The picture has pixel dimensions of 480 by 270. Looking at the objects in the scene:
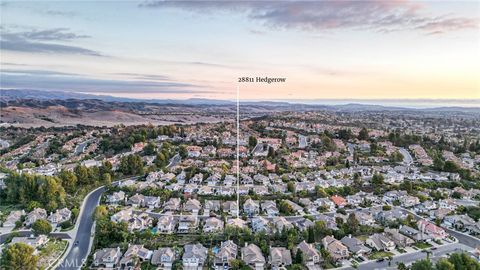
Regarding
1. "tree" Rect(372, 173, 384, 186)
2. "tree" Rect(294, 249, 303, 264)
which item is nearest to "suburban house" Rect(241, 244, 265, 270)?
"tree" Rect(294, 249, 303, 264)

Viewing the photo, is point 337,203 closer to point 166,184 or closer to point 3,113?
point 166,184

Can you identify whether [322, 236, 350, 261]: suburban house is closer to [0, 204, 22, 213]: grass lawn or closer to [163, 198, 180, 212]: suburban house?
[163, 198, 180, 212]: suburban house

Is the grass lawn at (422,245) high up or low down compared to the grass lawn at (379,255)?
up

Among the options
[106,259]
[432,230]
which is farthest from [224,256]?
[432,230]

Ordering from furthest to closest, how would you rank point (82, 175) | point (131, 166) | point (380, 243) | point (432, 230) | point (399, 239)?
point (131, 166) < point (82, 175) < point (432, 230) < point (399, 239) < point (380, 243)

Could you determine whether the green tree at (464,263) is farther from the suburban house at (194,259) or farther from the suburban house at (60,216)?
Result: the suburban house at (60,216)

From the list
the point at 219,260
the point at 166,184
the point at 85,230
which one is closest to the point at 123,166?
the point at 166,184

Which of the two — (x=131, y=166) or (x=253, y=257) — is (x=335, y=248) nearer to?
(x=253, y=257)

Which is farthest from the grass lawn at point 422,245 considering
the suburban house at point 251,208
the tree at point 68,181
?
the tree at point 68,181

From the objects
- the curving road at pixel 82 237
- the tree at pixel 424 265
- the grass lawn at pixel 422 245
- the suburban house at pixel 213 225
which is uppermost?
the tree at pixel 424 265
